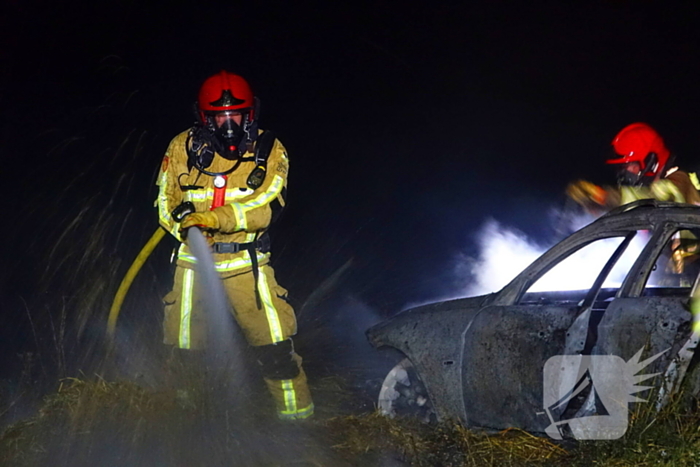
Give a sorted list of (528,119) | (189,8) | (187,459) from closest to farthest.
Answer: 1. (187,459)
2. (189,8)
3. (528,119)

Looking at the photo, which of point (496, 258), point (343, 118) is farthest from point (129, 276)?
point (496, 258)

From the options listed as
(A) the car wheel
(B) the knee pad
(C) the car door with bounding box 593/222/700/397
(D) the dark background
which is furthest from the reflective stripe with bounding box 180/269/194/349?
(C) the car door with bounding box 593/222/700/397

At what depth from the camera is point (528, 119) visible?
12.5m

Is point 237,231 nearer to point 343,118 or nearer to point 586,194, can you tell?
point 343,118

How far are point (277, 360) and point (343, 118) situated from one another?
5.94 m

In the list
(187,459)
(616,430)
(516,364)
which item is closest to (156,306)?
(187,459)

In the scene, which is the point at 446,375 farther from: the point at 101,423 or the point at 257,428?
the point at 101,423

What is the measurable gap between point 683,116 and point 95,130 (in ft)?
34.1

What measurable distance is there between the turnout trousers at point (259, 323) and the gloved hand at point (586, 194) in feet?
17.5

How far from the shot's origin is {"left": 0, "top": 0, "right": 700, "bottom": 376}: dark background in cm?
742

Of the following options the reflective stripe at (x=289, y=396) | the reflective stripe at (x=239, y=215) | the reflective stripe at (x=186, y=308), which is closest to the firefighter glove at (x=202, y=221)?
the reflective stripe at (x=239, y=215)

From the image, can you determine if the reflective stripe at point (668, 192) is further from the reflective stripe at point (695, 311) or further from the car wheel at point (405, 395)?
the car wheel at point (405, 395)

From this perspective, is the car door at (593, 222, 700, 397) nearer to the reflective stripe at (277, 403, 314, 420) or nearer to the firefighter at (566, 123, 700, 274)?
the reflective stripe at (277, 403, 314, 420)

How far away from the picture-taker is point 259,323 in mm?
4902
